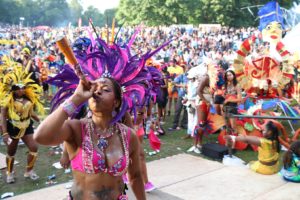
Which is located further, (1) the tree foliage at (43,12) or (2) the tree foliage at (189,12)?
(1) the tree foliage at (43,12)

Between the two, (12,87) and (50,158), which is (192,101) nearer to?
(50,158)

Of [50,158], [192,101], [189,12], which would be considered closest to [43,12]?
[189,12]

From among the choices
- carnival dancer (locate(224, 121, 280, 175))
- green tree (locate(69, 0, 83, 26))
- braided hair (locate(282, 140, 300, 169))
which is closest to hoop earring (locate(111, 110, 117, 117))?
braided hair (locate(282, 140, 300, 169))

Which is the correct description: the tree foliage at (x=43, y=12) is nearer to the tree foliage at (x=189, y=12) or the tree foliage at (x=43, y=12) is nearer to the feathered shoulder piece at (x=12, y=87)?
A: the tree foliage at (x=189, y=12)

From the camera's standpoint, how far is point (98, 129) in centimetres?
253

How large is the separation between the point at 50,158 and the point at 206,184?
9.94ft

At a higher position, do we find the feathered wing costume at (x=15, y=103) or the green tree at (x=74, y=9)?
the green tree at (x=74, y=9)

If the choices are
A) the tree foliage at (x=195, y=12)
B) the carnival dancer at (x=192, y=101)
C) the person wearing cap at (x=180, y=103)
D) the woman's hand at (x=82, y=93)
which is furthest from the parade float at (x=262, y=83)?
the tree foliage at (x=195, y=12)

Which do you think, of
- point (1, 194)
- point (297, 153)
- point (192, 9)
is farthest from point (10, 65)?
point (192, 9)

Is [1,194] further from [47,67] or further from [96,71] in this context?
[47,67]

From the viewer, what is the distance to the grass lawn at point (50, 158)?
564 cm

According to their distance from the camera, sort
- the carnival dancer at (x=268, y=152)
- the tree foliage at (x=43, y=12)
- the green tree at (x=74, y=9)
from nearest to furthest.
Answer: the carnival dancer at (x=268, y=152) → the tree foliage at (x=43, y=12) → the green tree at (x=74, y=9)

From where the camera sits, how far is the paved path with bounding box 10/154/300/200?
5.31 metres

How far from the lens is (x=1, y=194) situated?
5301mm
